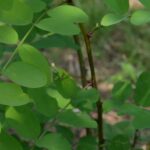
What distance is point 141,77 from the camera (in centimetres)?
116

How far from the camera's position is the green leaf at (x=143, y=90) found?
1.16 metres

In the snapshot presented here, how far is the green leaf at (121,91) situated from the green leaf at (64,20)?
1.10ft

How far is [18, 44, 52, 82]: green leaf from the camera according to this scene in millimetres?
937

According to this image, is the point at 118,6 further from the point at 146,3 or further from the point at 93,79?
the point at 93,79

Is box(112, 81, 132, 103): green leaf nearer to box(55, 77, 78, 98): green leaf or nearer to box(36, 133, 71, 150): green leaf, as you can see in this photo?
box(55, 77, 78, 98): green leaf

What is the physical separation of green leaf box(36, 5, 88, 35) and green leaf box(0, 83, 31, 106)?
137 millimetres

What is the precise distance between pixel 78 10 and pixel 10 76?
0.64 ft

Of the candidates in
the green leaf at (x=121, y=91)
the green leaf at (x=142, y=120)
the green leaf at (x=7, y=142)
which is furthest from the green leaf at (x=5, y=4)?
the green leaf at (x=121, y=91)

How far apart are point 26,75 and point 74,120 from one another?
0.20m

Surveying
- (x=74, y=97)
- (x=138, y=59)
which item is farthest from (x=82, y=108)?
(x=138, y=59)

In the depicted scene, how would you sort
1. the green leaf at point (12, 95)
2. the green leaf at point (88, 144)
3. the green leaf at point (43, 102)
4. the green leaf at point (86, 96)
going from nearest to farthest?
the green leaf at point (12, 95) < the green leaf at point (43, 102) < the green leaf at point (86, 96) < the green leaf at point (88, 144)

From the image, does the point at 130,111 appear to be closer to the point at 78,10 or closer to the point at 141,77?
the point at 141,77

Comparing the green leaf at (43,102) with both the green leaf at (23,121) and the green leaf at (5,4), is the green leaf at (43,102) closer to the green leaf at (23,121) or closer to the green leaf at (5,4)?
the green leaf at (23,121)

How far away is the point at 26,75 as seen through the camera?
903 millimetres
